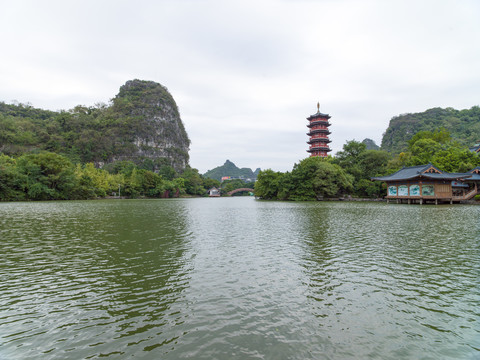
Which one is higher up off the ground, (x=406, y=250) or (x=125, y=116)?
(x=125, y=116)

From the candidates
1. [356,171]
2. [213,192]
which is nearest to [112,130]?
[213,192]

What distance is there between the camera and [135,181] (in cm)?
6188

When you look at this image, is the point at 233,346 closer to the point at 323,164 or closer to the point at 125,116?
the point at 323,164

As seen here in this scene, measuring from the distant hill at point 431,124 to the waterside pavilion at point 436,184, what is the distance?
41.7m

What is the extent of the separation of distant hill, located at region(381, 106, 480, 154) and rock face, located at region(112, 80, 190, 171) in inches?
3128

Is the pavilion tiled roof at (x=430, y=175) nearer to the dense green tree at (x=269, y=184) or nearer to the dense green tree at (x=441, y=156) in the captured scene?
the dense green tree at (x=441, y=156)

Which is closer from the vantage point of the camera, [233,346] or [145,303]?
[233,346]

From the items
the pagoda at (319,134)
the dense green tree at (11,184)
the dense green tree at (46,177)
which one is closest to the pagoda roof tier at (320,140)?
the pagoda at (319,134)

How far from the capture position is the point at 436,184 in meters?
30.8

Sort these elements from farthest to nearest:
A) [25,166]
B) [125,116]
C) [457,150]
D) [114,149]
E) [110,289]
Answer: [125,116] → [114,149] → [25,166] → [457,150] → [110,289]

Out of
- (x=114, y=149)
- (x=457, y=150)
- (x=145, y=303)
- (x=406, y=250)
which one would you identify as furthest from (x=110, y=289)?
(x=114, y=149)

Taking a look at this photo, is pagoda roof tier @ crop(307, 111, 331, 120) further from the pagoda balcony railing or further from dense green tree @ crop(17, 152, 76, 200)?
dense green tree @ crop(17, 152, 76, 200)

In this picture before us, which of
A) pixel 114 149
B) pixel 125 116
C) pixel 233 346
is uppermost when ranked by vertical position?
pixel 125 116

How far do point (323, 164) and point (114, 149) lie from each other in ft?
254
